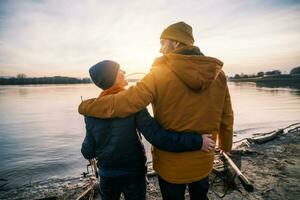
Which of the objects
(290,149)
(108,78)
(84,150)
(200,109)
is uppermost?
(108,78)

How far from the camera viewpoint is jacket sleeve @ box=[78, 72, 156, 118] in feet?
7.72

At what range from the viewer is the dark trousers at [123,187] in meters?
2.78

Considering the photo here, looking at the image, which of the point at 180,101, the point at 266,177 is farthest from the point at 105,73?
the point at 266,177

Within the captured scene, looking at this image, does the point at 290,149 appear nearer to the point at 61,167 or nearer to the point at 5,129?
the point at 61,167

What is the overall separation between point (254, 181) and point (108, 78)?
4650 millimetres

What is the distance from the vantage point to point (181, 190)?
2660mm

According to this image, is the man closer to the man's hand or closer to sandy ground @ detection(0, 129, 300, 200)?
the man's hand

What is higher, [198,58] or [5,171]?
[198,58]

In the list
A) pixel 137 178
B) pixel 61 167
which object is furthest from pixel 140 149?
pixel 61 167

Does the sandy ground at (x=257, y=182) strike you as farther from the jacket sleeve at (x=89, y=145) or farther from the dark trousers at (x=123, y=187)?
the jacket sleeve at (x=89, y=145)

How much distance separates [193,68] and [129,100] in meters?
0.64

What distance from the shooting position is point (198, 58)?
7.64 ft

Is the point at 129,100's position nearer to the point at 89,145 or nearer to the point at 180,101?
the point at 180,101

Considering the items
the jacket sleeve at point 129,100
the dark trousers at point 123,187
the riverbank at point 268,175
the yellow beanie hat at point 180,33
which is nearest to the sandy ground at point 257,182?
the riverbank at point 268,175
